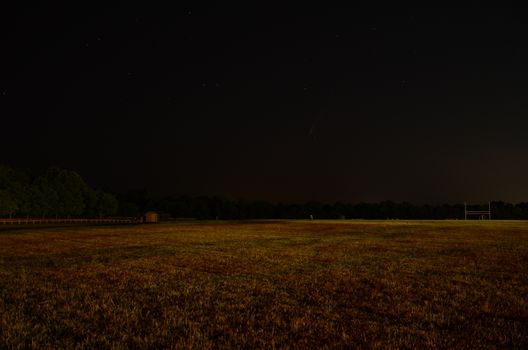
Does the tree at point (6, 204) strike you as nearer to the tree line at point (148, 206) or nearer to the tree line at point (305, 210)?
the tree line at point (148, 206)

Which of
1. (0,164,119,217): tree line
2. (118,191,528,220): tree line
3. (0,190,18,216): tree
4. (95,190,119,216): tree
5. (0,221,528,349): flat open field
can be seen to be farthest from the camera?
(118,191,528,220): tree line

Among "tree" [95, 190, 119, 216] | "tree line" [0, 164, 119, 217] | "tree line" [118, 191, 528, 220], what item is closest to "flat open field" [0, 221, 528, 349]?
"tree line" [0, 164, 119, 217]

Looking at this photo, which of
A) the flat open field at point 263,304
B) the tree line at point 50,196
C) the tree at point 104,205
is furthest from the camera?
the tree at point 104,205

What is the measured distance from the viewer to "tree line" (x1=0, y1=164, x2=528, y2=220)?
90.9 m

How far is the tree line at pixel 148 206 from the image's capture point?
9088 cm

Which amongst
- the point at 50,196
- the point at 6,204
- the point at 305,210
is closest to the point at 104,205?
the point at 50,196

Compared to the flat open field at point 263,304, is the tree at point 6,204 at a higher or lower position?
higher

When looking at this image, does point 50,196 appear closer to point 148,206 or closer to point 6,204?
point 6,204

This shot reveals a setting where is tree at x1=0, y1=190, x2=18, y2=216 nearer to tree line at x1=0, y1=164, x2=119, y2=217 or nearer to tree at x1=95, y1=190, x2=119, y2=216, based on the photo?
tree line at x1=0, y1=164, x2=119, y2=217

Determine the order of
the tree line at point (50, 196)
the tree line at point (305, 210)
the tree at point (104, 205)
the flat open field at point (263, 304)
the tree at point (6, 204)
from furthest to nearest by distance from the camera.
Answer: the tree line at point (305, 210) < the tree at point (104, 205) < the tree line at point (50, 196) < the tree at point (6, 204) < the flat open field at point (263, 304)

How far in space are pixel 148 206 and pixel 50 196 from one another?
79.7 meters

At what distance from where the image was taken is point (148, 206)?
174 m

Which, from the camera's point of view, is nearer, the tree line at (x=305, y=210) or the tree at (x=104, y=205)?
the tree at (x=104, y=205)

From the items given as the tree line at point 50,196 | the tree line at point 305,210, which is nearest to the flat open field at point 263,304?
the tree line at point 50,196
